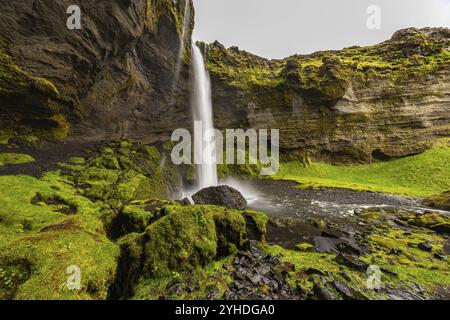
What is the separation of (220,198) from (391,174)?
Answer: 114 feet

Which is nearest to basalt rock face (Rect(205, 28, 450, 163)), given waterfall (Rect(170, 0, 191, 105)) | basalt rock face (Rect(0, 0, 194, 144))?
waterfall (Rect(170, 0, 191, 105))

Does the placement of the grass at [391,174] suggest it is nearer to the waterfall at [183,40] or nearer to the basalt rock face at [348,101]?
the basalt rock face at [348,101]

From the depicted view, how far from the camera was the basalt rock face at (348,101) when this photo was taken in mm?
42000

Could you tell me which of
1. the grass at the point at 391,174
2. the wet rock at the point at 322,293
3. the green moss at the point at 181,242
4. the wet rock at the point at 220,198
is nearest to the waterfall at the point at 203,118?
the grass at the point at 391,174

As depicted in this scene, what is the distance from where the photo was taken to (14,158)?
60.6 feet

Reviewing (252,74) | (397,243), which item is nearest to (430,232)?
(397,243)

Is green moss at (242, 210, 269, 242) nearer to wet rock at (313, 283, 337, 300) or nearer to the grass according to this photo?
wet rock at (313, 283, 337, 300)

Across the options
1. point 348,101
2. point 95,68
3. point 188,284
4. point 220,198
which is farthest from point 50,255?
point 348,101

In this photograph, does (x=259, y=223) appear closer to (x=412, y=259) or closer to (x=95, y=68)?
(x=412, y=259)

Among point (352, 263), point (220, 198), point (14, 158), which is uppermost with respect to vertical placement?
point (14, 158)

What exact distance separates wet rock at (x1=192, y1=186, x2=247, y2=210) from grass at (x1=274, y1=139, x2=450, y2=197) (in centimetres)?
1600

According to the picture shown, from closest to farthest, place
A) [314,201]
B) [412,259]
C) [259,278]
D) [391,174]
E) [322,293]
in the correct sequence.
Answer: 1. [322,293]
2. [259,278]
3. [412,259]
4. [314,201]
5. [391,174]

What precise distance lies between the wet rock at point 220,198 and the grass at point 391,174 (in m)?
16.0
